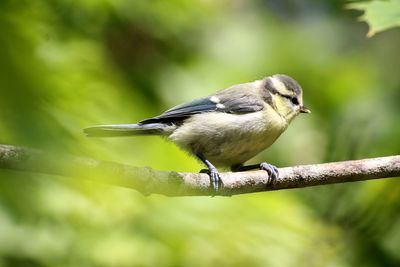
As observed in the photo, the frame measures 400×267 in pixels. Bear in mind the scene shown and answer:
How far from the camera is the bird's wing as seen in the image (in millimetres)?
3020

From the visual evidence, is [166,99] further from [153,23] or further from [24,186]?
[24,186]

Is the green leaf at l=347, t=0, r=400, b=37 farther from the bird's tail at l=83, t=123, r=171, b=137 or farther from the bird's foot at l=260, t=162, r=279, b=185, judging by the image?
the bird's tail at l=83, t=123, r=171, b=137

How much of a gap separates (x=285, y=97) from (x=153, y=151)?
2.74ft

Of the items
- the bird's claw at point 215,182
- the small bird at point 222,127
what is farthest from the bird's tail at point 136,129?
the bird's claw at point 215,182

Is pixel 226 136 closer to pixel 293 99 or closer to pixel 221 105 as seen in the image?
pixel 221 105

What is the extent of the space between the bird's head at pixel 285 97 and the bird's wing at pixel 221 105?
4.1 inches

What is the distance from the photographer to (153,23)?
11.5 feet

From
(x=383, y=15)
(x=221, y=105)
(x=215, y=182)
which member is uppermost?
(x=221, y=105)

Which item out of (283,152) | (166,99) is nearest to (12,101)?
(166,99)

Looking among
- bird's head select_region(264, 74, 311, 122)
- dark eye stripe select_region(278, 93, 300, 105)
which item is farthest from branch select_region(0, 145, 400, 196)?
dark eye stripe select_region(278, 93, 300, 105)

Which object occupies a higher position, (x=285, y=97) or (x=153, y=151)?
(x=285, y=97)

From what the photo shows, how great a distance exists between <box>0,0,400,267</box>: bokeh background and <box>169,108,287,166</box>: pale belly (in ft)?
0.48

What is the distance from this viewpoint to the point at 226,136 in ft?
9.55

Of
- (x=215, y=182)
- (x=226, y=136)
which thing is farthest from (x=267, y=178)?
(x=226, y=136)
